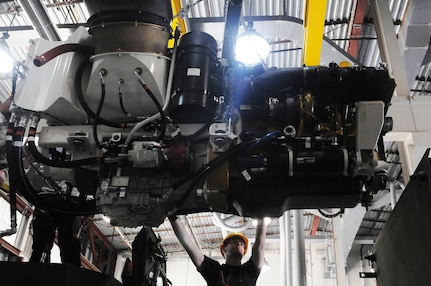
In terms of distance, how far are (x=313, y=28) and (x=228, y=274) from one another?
1945mm

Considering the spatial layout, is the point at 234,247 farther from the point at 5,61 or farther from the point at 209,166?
the point at 5,61

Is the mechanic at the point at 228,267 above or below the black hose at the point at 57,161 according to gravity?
below

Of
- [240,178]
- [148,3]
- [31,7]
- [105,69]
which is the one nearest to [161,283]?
[240,178]

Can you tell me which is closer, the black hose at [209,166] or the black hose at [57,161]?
the black hose at [209,166]

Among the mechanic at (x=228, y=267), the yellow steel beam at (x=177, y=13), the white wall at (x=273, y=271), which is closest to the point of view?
the mechanic at (x=228, y=267)

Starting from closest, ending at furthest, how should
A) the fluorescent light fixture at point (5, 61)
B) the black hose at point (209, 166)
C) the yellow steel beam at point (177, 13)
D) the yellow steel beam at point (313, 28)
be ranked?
1. the black hose at point (209, 166)
2. the yellow steel beam at point (177, 13)
3. the yellow steel beam at point (313, 28)
4. the fluorescent light fixture at point (5, 61)

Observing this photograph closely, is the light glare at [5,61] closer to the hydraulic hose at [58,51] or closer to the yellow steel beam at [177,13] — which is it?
the yellow steel beam at [177,13]

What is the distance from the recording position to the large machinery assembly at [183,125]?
1.68m

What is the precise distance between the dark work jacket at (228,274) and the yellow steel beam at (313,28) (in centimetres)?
172

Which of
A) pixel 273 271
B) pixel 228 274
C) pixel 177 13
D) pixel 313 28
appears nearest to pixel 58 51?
pixel 177 13

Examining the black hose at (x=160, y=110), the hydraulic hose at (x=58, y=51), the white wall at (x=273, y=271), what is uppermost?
the white wall at (x=273, y=271)

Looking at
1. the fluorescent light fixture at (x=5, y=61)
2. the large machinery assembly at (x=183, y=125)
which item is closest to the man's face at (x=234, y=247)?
the large machinery assembly at (x=183, y=125)

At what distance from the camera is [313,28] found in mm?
3252

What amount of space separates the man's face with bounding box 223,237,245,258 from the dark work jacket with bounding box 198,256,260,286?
0.16 meters
